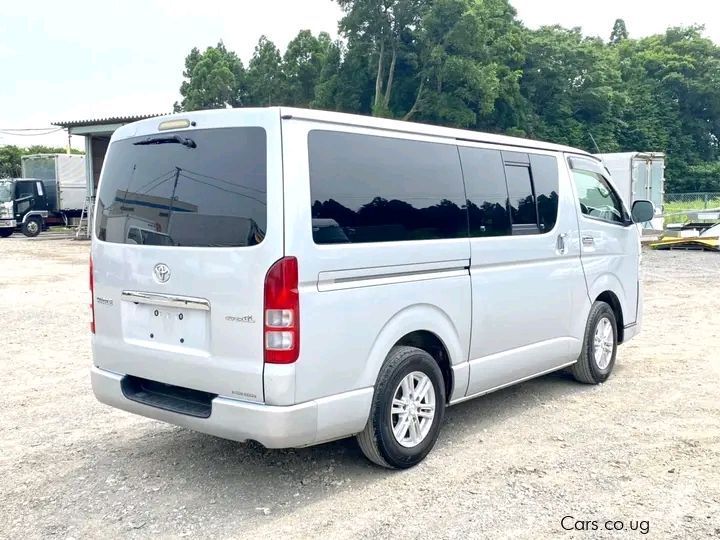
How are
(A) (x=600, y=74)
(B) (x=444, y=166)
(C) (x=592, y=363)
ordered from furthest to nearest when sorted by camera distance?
(A) (x=600, y=74) < (C) (x=592, y=363) < (B) (x=444, y=166)

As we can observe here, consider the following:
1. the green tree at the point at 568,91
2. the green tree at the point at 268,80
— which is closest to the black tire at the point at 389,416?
the green tree at the point at 568,91

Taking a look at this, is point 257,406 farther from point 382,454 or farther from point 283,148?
point 283,148

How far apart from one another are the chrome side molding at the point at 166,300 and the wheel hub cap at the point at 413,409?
1.28 meters

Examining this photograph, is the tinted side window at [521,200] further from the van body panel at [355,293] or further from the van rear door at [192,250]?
the van rear door at [192,250]

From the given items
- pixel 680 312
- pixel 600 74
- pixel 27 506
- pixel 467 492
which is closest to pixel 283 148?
pixel 467 492

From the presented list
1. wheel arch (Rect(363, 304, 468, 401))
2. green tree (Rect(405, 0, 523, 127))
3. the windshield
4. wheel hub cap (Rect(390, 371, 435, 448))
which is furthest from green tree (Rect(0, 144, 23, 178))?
wheel hub cap (Rect(390, 371, 435, 448))

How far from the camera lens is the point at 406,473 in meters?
4.28

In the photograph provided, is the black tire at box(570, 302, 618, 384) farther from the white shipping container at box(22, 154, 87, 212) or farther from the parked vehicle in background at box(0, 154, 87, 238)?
the white shipping container at box(22, 154, 87, 212)

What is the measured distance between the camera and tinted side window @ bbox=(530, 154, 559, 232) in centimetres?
544

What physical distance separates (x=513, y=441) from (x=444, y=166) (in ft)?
6.51

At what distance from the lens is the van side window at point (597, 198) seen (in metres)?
6.01

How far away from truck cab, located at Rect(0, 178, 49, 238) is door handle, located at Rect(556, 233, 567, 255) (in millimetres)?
26531

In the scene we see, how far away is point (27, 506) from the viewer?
3.88 metres

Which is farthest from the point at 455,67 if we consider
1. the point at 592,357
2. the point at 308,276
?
the point at 308,276
